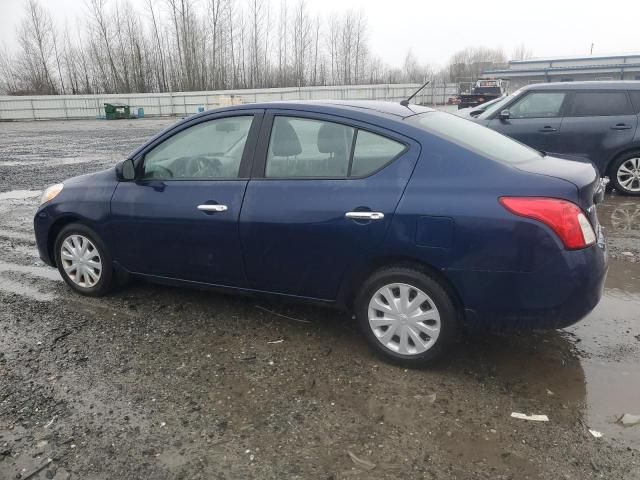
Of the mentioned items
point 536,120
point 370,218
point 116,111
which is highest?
point 536,120

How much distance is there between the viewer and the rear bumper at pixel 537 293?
9.27 ft

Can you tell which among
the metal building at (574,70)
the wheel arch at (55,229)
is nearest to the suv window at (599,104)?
the wheel arch at (55,229)

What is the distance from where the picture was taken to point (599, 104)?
8039 millimetres

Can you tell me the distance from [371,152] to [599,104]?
6.48 meters

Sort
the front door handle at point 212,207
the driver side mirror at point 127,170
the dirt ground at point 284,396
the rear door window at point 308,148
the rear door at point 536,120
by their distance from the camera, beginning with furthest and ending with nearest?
the rear door at point 536,120, the driver side mirror at point 127,170, the front door handle at point 212,207, the rear door window at point 308,148, the dirt ground at point 284,396

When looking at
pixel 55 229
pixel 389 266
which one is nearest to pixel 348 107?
pixel 389 266

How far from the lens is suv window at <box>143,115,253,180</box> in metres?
3.71

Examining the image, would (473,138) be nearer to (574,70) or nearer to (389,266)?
(389,266)

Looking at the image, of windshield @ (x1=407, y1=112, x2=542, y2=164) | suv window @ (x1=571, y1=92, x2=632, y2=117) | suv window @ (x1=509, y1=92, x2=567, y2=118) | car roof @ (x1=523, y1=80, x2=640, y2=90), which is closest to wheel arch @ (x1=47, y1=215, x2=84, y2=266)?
windshield @ (x1=407, y1=112, x2=542, y2=164)

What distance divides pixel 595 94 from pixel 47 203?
7898 mm

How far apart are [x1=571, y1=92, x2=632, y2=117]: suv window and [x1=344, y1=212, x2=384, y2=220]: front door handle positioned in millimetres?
6515

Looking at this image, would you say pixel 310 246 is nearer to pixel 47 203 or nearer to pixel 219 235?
pixel 219 235

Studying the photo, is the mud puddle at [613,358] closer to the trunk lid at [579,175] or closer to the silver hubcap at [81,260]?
the trunk lid at [579,175]

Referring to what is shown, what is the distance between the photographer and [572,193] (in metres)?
2.86
